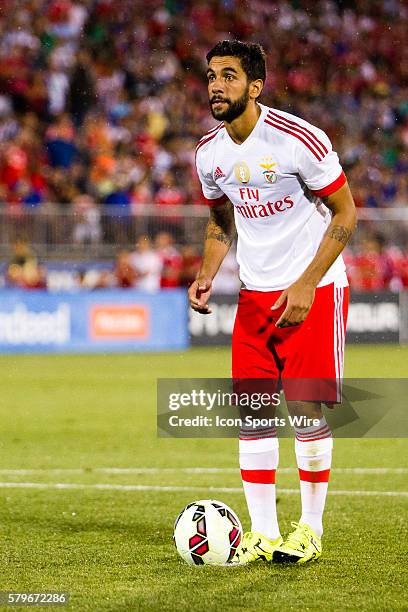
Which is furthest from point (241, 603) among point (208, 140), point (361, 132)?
point (361, 132)

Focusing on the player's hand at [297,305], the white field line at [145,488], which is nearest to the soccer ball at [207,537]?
the player's hand at [297,305]

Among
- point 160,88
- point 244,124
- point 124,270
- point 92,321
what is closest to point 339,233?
point 244,124

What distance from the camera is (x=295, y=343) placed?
5023 millimetres

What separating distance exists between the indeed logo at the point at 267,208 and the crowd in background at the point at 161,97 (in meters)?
12.6

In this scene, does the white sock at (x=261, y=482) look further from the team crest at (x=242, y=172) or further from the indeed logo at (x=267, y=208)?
the team crest at (x=242, y=172)

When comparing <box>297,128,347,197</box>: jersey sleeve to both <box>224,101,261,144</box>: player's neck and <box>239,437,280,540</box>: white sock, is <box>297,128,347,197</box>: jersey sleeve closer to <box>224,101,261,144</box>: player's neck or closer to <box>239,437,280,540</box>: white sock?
<box>224,101,261,144</box>: player's neck

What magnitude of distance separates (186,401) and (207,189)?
21.0 feet

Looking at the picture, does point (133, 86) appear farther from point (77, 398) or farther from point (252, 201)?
point (252, 201)

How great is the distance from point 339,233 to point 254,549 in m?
1.42

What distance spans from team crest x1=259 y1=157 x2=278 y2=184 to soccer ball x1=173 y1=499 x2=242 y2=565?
1482 millimetres

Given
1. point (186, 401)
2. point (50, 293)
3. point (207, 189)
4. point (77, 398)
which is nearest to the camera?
point (207, 189)

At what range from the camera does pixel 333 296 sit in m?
5.08

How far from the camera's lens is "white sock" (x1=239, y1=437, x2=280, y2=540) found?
Answer: 5086 millimetres

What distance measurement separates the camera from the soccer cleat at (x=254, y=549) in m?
→ 4.98
